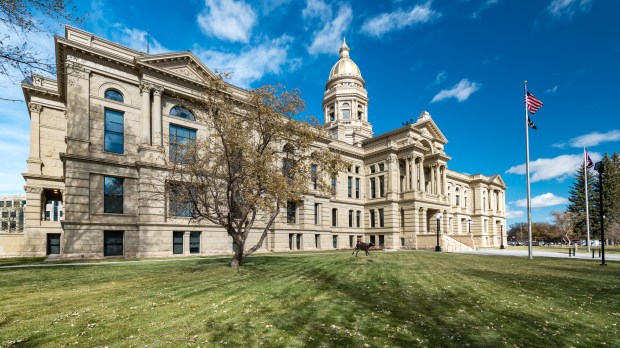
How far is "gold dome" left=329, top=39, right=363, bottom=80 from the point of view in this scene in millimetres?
72625

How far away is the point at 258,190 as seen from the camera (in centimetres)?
1838

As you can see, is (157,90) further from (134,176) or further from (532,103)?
(532,103)

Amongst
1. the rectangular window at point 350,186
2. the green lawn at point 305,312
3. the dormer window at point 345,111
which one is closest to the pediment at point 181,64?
the green lawn at point 305,312

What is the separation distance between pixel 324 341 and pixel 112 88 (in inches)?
Result: 1218

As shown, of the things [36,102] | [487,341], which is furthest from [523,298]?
[36,102]

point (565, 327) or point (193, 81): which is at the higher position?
point (193, 81)

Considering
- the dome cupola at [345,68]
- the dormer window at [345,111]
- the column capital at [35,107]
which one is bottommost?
the column capital at [35,107]

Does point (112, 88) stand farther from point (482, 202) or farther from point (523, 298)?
point (482, 202)

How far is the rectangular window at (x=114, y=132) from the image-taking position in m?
28.9

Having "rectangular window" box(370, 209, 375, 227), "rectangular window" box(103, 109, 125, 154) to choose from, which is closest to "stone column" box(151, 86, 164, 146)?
"rectangular window" box(103, 109, 125, 154)

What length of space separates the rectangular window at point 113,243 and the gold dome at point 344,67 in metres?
56.5

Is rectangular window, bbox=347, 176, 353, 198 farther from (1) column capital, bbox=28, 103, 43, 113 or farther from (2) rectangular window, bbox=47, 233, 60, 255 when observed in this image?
(1) column capital, bbox=28, 103, 43, 113

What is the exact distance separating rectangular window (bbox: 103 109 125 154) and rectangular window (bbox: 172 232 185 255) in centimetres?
916

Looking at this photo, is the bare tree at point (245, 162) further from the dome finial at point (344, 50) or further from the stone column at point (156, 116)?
the dome finial at point (344, 50)
